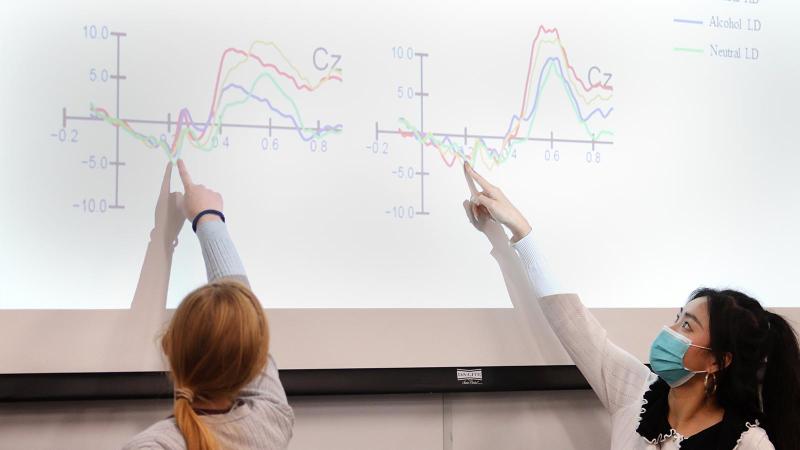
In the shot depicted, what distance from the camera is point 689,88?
2.09 m

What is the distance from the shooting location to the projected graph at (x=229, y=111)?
1704 millimetres

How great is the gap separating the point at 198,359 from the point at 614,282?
116 centimetres

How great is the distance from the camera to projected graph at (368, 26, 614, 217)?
1907mm

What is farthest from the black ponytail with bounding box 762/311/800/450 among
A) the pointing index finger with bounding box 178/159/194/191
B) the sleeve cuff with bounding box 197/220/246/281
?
the pointing index finger with bounding box 178/159/194/191

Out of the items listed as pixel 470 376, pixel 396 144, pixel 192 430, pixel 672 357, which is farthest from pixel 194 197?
pixel 672 357

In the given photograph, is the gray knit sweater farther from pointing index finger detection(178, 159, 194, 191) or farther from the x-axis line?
the x-axis line

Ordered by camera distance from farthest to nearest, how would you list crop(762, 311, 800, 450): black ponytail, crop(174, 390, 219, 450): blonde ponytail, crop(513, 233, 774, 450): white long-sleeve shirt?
1. crop(513, 233, 774, 450): white long-sleeve shirt
2. crop(762, 311, 800, 450): black ponytail
3. crop(174, 390, 219, 450): blonde ponytail

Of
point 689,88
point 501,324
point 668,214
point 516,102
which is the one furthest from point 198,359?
point 689,88

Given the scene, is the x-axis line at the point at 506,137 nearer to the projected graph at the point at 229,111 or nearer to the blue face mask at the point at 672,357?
the projected graph at the point at 229,111

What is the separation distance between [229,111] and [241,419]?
754 mm

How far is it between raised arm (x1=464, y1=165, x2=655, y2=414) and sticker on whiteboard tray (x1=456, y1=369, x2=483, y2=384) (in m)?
0.21

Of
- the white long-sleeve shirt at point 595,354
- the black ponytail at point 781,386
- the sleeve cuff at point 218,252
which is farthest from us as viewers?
the white long-sleeve shirt at point 595,354

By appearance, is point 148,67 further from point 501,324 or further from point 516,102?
Result: point 501,324

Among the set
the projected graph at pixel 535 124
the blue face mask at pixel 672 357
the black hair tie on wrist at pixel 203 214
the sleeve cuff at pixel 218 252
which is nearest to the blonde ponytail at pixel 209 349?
the sleeve cuff at pixel 218 252
